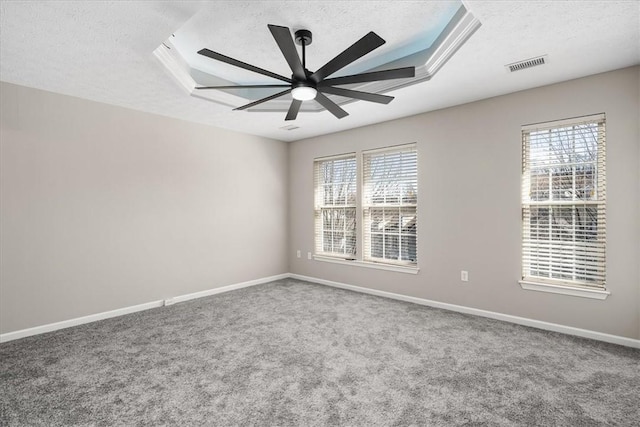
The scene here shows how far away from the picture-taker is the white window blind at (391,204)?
441 cm

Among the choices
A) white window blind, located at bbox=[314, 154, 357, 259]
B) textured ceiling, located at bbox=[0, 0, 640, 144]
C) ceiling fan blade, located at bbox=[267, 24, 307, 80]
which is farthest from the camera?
white window blind, located at bbox=[314, 154, 357, 259]

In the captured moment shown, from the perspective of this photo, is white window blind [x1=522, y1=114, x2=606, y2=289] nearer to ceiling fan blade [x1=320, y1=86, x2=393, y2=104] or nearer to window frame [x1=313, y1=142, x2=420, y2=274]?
window frame [x1=313, y1=142, x2=420, y2=274]

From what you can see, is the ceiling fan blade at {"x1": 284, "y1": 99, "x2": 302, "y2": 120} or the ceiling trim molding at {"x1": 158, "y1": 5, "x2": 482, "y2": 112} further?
the ceiling fan blade at {"x1": 284, "y1": 99, "x2": 302, "y2": 120}

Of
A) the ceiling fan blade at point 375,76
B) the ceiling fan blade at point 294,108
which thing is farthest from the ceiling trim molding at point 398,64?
the ceiling fan blade at point 294,108

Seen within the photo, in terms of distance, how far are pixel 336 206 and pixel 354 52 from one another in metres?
3.41

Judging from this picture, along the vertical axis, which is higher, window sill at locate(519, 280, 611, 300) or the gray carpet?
window sill at locate(519, 280, 611, 300)

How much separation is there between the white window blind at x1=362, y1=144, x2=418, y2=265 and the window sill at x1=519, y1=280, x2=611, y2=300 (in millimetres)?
1337

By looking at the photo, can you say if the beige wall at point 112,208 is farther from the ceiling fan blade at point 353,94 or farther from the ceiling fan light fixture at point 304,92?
the ceiling fan blade at point 353,94

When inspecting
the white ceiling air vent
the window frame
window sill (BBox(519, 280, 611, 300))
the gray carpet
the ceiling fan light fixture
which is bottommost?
the gray carpet

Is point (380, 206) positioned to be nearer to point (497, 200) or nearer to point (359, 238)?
point (359, 238)

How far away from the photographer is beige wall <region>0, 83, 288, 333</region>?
325 cm

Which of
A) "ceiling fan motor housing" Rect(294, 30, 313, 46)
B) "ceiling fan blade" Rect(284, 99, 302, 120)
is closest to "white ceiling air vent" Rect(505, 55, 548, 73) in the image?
"ceiling fan motor housing" Rect(294, 30, 313, 46)

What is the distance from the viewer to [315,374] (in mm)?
2424

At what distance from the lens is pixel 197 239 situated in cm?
468
